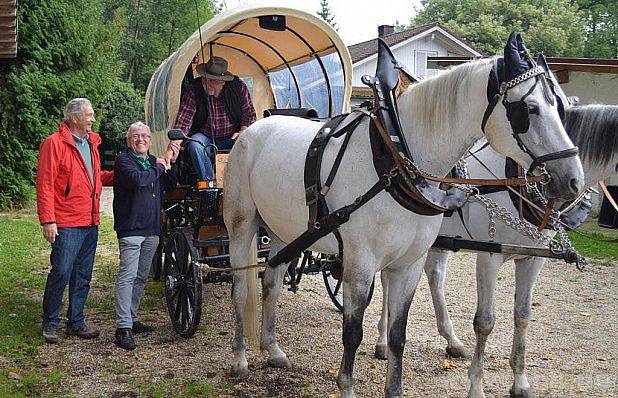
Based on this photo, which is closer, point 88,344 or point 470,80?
point 470,80

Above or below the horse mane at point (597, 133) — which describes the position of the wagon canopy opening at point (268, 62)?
above

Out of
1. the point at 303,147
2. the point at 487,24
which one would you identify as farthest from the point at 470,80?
the point at 487,24

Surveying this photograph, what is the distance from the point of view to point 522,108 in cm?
286

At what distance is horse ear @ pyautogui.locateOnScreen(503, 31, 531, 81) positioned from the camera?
2934 millimetres

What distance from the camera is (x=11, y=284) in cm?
707

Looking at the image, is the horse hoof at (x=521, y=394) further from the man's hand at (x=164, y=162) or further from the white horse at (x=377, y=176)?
the man's hand at (x=164, y=162)

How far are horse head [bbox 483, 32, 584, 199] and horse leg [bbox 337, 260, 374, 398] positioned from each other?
1.03 m

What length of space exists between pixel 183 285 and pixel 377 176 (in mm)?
2564

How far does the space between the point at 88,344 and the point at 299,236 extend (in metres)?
2.39

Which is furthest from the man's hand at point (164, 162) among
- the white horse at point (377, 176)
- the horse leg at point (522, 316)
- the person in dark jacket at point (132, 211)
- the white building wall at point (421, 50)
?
the white building wall at point (421, 50)

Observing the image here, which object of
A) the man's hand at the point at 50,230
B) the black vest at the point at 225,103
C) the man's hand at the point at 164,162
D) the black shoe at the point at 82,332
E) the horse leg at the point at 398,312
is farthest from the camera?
the black vest at the point at 225,103

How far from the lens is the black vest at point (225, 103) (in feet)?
→ 19.3

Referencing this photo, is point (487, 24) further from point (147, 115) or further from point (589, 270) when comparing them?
point (147, 115)

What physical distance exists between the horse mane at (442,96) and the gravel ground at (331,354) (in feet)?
6.58
